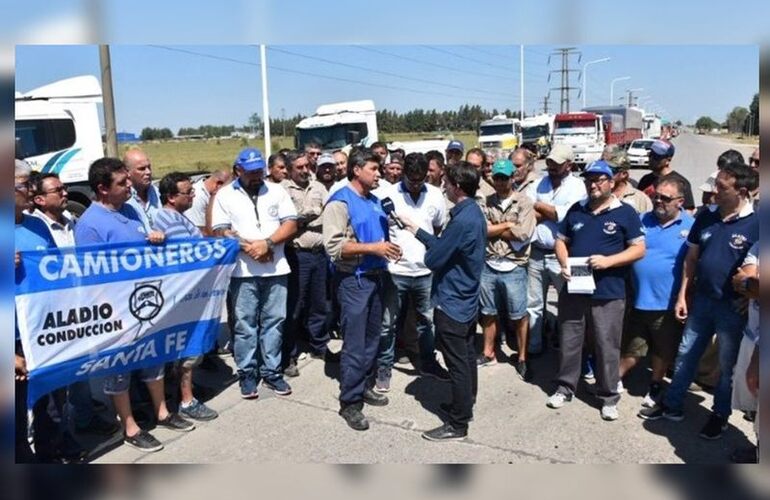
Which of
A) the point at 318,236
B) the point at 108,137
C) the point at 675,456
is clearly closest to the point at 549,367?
the point at 675,456

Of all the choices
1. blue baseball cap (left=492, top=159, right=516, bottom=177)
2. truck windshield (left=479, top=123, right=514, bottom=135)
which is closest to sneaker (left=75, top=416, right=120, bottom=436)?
blue baseball cap (left=492, top=159, right=516, bottom=177)

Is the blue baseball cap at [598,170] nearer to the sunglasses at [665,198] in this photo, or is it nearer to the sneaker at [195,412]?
the sunglasses at [665,198]

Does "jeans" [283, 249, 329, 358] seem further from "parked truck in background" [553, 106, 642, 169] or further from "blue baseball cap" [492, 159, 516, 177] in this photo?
"parked truck in background" [553, 106, 642, 169]

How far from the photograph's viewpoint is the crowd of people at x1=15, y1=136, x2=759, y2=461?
3.74 meters

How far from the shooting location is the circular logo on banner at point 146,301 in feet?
12.9

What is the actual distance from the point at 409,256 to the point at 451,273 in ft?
2.76

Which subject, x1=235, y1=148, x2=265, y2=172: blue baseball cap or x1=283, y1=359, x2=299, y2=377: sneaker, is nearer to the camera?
x1=235, y1=148, x2=265, y2=172: blue baseball cap

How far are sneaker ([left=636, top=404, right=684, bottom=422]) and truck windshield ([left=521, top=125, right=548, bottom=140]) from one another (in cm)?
3512

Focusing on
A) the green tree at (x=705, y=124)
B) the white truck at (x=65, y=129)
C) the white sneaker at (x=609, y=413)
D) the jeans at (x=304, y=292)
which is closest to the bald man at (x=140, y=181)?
the jeans at (x=304, y=292)

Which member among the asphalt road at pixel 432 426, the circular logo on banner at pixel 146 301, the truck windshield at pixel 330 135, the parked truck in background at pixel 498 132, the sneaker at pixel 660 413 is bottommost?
the asphalt road at pixel 432 426

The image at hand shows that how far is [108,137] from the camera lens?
1177cm

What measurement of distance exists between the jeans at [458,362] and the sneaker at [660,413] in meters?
1.33

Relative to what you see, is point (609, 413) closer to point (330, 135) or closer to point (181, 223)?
point (181, 223)

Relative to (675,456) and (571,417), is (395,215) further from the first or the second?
(675,456)
